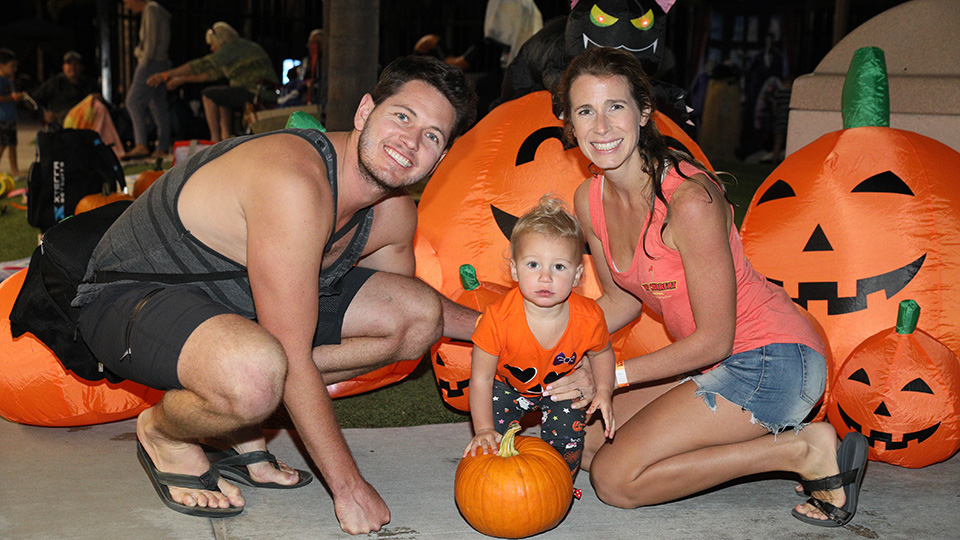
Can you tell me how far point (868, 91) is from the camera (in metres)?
3.91

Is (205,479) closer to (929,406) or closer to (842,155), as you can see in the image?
(929,406)

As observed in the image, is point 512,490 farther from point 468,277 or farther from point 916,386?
point 916,386

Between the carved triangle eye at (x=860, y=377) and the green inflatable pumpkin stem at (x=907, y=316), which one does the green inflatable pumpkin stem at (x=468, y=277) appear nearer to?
the carved triangle eye at (x=860, y=377)

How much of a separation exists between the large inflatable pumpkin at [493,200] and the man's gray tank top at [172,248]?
0.91 meters

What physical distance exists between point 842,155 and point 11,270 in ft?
16.3

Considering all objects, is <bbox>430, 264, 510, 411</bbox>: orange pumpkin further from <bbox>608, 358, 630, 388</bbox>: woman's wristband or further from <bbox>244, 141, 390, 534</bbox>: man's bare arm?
<bbox>244, 141, 390, 534</bbox>: man's bare arm

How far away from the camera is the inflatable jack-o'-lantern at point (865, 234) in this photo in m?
3.50

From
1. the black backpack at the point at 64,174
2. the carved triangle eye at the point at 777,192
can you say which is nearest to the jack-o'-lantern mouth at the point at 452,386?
the carved triangle eye at the point at 777,192

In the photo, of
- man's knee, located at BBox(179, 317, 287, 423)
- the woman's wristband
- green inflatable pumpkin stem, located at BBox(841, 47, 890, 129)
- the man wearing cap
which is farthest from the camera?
the man wearing cap

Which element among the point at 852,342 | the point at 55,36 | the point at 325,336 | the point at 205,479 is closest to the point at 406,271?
the point at 325,336

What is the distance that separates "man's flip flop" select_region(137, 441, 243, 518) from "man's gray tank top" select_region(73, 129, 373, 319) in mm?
553

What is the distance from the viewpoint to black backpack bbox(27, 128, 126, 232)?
23.5ft

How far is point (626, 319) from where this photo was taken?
3.38 meters

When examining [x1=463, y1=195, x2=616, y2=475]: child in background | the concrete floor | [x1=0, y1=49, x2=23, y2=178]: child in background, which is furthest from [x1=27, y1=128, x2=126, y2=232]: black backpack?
[x1=463, y1=195, x2=616, y2=475]: child in background
